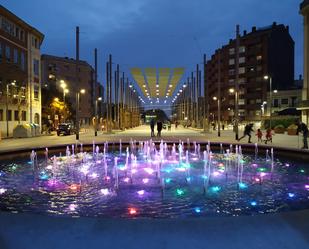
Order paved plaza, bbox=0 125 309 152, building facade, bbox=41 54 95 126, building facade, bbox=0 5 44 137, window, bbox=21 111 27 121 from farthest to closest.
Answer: building facade, bbox=41 54 95 126 < window, bbox=21 111 27 121 < building facade, bbox=0 5 44 137 < paved plaza, bbox=0 125 309 152

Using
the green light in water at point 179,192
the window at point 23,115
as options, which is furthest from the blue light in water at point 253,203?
the window at point 23,115

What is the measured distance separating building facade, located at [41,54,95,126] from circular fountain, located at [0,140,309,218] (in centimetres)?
6292

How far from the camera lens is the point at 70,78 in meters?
107

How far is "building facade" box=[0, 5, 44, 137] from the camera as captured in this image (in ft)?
150

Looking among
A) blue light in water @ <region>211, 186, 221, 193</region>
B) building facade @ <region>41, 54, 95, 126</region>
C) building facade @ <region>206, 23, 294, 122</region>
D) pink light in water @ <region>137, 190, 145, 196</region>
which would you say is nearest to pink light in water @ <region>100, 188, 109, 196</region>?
pink light in water @ <region>137, 190, 145, 196</region>

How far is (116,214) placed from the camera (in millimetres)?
8133

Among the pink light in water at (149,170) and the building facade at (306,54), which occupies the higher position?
the building facade at (306,54)

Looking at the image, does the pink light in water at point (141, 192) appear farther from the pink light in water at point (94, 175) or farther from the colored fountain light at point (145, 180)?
the pink light in water at point (94, 175)

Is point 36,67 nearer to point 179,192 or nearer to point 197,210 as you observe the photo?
point 179,192

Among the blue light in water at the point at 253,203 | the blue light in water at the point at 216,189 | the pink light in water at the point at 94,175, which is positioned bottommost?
the blue light in water at the point at 253,203

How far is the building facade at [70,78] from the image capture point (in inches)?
3751

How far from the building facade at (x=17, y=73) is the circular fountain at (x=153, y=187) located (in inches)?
1192

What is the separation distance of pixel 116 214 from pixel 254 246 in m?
3.84

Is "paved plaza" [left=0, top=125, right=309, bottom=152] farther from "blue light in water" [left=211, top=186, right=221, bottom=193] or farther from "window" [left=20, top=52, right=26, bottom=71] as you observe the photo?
"window" [left=20, top=52, right=26, bottom=71]
